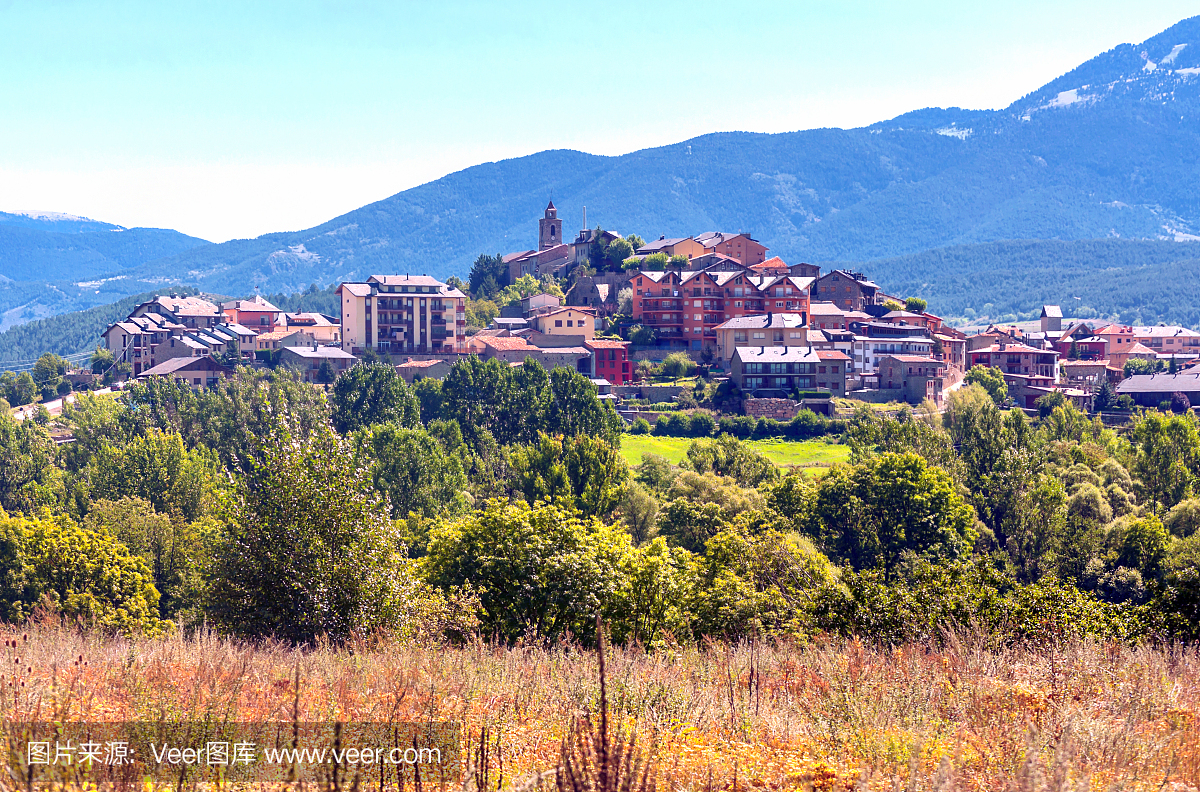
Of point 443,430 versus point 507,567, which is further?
point 443,430

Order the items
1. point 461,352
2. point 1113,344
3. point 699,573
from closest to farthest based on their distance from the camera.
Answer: point 699,573, point 461,352, point 1113,344

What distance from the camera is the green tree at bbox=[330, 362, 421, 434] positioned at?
84.4m

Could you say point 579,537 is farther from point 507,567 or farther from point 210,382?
point 210,382

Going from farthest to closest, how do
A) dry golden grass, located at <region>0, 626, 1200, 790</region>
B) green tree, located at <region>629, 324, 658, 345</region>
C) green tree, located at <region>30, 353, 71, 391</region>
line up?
green tree, located at <region>629, 324, 658, 345</region> < green tree, located at <region>30, 353, 71, 391</region> < dry golden grass, located at <region>0, 626, 1200, 790</region>

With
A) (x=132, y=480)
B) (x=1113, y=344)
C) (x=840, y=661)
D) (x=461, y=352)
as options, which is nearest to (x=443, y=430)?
(x=132, y=480)

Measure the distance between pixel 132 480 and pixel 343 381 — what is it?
29.5 m

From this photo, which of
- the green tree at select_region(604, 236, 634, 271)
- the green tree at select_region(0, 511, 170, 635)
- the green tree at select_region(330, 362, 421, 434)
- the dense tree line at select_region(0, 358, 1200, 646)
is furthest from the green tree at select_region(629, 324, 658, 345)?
the green tree at select_region(0, 511, 170, 635)

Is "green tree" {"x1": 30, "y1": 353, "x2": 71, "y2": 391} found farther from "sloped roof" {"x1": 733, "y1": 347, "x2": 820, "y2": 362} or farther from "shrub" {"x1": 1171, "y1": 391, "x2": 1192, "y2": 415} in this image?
"shrub" {"x1": 1171, "y1": 391, "x2": 1192, "y2": 415}

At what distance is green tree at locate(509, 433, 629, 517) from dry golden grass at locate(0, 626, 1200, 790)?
49.4 m

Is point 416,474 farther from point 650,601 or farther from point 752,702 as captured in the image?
point 752,702

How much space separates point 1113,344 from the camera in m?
158

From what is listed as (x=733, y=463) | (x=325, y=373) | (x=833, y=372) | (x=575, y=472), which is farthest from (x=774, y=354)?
(x=325, y=373)

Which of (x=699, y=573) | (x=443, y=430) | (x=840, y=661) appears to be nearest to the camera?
(x=840, y=661)

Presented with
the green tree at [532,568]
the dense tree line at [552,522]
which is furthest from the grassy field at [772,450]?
the green tree at [532,568]
